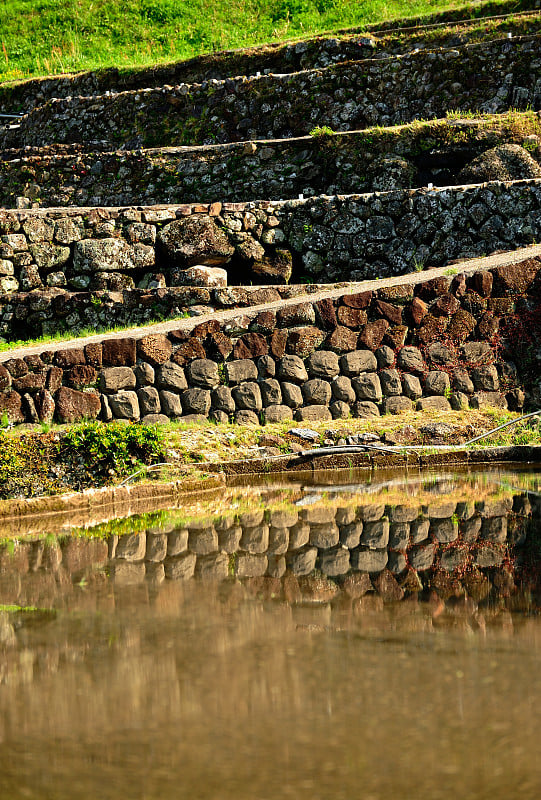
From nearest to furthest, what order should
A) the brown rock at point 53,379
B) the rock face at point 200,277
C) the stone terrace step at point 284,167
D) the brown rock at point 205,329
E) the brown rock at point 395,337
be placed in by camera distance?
the brown rock at point 53,379 < the brown rock at point 205,329 < the brown rock at point 395,337 < the rock face at point 200,277 < the stone terrace step at point 284,167

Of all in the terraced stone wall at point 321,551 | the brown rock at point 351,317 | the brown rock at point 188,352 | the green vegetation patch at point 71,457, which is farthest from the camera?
the brown rock at point 351,317

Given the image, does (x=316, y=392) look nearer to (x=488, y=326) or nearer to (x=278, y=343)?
(x=278, y=343)

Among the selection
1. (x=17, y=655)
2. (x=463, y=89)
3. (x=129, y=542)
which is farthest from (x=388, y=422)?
(x=463, y=89)

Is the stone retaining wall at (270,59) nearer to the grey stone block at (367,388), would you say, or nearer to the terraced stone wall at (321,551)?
the grey stone block at (367,388)

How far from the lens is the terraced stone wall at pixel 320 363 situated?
941cm

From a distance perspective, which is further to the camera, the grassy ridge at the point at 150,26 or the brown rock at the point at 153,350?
the grassy ridge at the point at 150,26

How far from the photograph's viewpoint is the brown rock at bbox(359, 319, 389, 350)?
33.9ft

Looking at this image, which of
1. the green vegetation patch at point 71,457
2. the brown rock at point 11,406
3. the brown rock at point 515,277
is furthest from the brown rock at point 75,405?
the brown rock at point 515,277

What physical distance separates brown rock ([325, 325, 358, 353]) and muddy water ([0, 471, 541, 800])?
167 inches

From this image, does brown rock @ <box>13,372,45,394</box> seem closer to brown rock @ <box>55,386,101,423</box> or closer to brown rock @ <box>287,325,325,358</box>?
brown rock @ <box>55,386,101,423</box>

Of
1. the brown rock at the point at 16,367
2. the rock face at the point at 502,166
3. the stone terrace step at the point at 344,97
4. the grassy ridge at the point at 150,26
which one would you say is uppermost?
the grassy ridge at the point at 150,26

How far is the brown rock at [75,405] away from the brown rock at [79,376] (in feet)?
0.37

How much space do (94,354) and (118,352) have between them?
24 cm

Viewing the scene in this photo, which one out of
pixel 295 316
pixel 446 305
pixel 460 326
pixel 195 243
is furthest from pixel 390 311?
pixel 195 243
